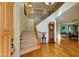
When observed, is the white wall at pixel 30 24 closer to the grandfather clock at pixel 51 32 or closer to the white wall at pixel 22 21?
the white wall at pixel 22 21

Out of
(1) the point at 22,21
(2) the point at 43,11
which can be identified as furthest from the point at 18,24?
(2) the point at 43,11

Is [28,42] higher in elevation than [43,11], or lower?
lower

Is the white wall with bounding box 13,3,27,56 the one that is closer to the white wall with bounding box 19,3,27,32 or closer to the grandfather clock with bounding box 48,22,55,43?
the white wall with bounding box 19,3,27,32

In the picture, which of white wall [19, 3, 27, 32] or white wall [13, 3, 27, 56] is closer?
white wall [13, 3, 27, 56]

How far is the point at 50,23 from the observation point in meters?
1.99

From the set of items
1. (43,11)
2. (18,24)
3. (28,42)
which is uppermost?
(43,11)

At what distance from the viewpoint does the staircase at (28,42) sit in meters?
1.86

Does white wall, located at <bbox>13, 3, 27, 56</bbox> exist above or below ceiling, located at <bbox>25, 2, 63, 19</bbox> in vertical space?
below

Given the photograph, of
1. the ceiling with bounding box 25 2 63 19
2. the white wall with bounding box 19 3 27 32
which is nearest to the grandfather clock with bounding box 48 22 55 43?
the ceiling with bounding box 25 2 63 19

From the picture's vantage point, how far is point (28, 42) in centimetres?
186

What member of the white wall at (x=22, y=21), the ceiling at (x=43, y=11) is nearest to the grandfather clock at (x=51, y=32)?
the ceiling at (x=43, y=11)

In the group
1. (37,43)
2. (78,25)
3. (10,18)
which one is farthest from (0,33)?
(78,25)

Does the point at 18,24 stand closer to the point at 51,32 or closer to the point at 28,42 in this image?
the point at 28,42

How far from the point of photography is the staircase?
186cm
